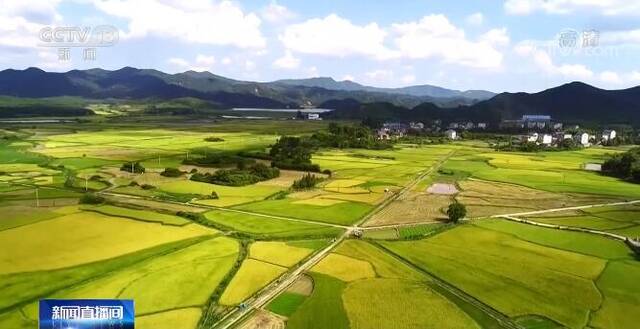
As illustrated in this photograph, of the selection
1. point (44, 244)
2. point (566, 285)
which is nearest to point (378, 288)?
point (566, 285)

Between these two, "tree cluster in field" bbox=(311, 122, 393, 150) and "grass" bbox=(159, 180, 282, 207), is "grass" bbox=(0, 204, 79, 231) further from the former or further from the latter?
"tree cluster in field" bbox=(311, 122, 393, 150)

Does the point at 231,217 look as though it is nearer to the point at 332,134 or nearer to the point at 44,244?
the point at 44,244

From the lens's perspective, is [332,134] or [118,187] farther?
[332,134]

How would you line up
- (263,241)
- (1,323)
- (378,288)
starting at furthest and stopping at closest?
(263,241) < (378,288) < (1,323)

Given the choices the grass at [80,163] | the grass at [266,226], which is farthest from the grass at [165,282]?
the grass at [80,163]

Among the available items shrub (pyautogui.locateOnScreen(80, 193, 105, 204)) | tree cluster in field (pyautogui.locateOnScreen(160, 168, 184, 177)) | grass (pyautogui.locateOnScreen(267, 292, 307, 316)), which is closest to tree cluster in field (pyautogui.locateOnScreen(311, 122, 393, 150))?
tree cluster in field (pyautogui.locateOnScreen(160, 168, 184, 177))

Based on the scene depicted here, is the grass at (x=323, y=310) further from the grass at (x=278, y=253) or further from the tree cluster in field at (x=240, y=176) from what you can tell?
the tree cluster in field at (x=240, y=176)
